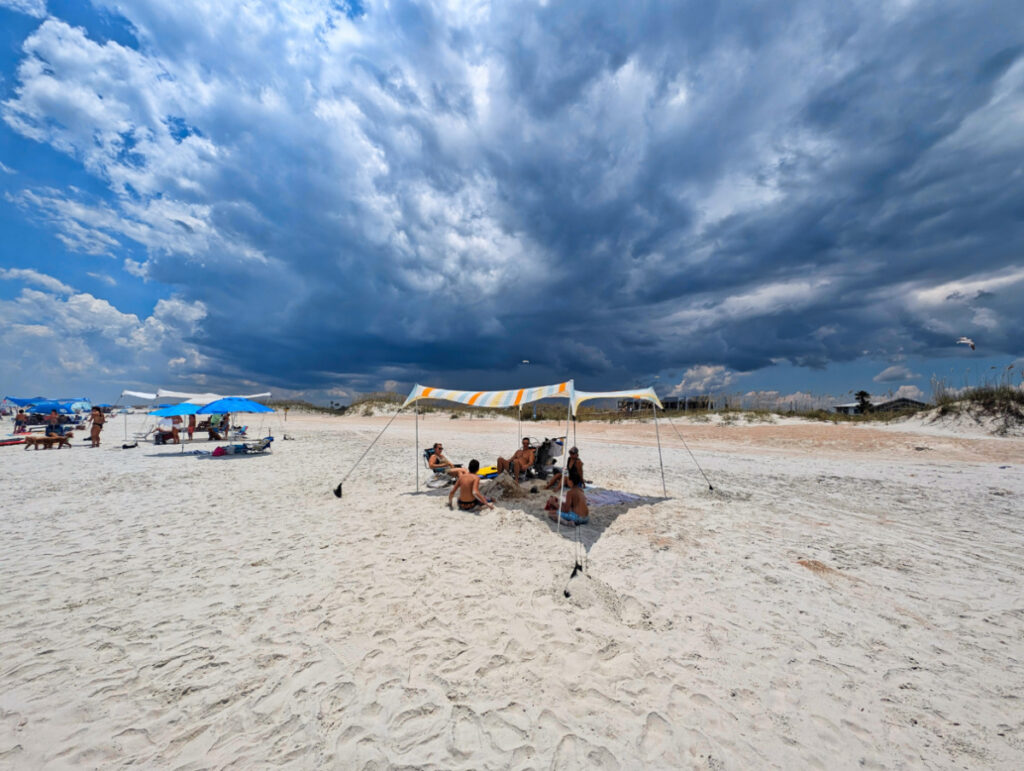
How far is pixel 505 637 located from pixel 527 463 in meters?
6.02

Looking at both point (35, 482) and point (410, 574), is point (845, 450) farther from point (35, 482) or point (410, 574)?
point (35, 482)

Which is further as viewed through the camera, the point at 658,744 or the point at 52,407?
the point at 52,407

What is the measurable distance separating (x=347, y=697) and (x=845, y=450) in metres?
22.1

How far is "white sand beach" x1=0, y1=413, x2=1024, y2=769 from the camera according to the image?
264 centimetres

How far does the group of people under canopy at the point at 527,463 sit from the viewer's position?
702cm

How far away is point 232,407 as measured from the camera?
14477 millimetres

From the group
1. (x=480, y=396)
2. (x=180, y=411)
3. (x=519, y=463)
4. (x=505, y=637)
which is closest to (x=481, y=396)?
(x=480, y=396)

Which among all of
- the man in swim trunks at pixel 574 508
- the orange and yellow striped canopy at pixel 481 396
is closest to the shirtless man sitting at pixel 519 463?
the orange and yellow striped canopy at pixel 481 396

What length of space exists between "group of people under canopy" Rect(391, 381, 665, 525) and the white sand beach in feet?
1.49

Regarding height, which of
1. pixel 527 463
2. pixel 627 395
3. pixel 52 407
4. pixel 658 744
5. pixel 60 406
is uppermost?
pixel 60 406

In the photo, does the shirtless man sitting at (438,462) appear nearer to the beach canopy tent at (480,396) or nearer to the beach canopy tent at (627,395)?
the beach canopy tent at (480,396)

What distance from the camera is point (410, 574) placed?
4.99 metres

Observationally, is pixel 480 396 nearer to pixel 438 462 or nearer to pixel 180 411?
pixel 438 462

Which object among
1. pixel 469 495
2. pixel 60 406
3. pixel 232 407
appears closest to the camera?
pixel 469 495
